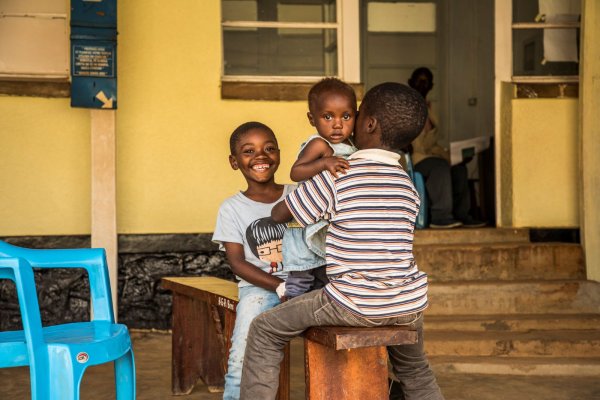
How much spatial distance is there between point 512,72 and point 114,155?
9.71ft

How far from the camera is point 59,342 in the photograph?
2.65m

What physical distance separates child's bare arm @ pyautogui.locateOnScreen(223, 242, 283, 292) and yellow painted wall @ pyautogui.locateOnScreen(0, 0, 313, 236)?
2497mm

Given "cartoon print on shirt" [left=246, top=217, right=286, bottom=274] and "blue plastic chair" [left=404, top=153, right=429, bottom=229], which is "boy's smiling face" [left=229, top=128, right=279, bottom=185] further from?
"blue plastic chair" [left=404, top=153, right=429, bottom=229]

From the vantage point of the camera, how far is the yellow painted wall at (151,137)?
18.4ft

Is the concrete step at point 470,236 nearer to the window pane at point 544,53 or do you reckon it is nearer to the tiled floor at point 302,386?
the window pane at point 544,53

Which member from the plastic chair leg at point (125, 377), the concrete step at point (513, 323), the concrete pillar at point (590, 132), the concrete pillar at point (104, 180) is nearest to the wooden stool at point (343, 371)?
the plastic chair leg at point (125, 377)

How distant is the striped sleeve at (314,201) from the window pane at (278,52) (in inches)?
126

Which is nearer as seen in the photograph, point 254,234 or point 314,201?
point 314,201

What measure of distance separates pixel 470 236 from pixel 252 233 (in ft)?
9.61

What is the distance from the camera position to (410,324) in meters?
2.84

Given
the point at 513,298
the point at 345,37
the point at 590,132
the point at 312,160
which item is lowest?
the point at 513,298

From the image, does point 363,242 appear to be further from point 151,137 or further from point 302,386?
point 151,137

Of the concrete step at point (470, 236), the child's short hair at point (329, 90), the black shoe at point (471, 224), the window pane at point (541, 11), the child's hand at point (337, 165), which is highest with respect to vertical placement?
the window pane at point (541, 11)

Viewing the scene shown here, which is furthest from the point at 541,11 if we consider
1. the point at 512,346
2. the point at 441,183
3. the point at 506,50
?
the point at 512,346
